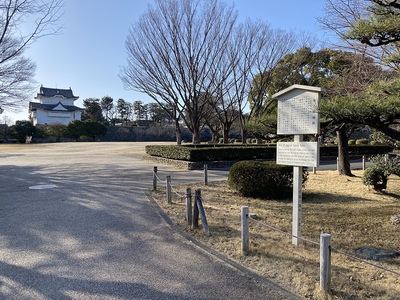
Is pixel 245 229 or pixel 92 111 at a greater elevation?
pixel 92 111

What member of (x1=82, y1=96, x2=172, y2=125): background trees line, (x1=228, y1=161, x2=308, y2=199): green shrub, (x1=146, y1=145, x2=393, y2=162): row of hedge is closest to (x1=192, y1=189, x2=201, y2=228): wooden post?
(x1=228, y1=161, x2=308, y2=199): green shrub

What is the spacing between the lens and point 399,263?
3410mm

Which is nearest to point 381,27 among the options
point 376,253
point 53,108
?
point 376,253

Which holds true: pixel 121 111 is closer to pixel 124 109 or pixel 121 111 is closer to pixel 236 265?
pixel 124 109

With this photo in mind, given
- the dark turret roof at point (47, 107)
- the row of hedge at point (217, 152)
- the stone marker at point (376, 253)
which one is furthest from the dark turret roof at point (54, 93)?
the stone marker at point (376, 253)

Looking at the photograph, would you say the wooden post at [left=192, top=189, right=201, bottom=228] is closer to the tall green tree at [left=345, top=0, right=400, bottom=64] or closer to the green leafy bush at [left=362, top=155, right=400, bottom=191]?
the tall green tree at [left=345, top=0, right=400, bottom=64]

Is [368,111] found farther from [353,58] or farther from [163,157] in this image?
[163,157]

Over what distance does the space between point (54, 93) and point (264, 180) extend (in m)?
64.6

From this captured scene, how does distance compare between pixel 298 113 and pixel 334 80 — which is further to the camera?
pixel 334 80

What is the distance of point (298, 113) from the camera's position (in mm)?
3859

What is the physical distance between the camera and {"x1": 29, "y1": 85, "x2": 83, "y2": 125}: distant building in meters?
58.3

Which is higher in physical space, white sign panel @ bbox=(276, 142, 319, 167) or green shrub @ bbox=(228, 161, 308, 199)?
white sign panel @ bbox=(276, 142, 319, 167)

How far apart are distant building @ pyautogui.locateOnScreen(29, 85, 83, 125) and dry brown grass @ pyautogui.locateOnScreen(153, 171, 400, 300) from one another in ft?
194

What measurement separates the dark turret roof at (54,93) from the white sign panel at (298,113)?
6498cm
